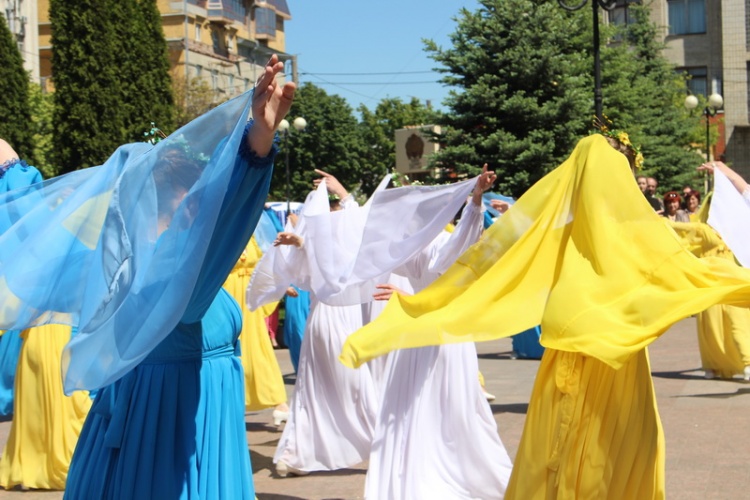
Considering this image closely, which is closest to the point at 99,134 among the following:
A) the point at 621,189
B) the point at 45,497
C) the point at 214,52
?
the point at 45,497

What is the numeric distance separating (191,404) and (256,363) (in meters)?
6.66

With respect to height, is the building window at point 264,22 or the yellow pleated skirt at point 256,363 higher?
the building window at point 264,22

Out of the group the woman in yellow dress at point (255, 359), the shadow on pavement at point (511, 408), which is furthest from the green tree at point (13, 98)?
the shadow on pavement at point (511, 408)

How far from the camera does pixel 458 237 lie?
7.27 meters

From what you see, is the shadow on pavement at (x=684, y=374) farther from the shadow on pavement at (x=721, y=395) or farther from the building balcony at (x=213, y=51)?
the building balcony at (x=213, y=51)

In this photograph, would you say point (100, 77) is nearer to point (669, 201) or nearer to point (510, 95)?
point (510, 95)

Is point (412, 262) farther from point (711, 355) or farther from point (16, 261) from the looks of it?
point (711, 355)

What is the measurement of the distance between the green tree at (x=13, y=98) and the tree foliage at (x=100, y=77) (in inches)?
35.6

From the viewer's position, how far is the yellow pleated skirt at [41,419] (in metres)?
7.99

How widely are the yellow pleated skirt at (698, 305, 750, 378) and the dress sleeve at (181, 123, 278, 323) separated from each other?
9.78m

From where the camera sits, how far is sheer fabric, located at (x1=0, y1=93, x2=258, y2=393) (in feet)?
12.5

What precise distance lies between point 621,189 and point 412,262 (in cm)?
285

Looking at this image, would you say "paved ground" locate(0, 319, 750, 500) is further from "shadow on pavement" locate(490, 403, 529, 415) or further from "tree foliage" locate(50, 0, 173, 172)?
"tree foliage" locate(50, 0, 173, 172)

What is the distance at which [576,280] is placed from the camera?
15.7 ft
